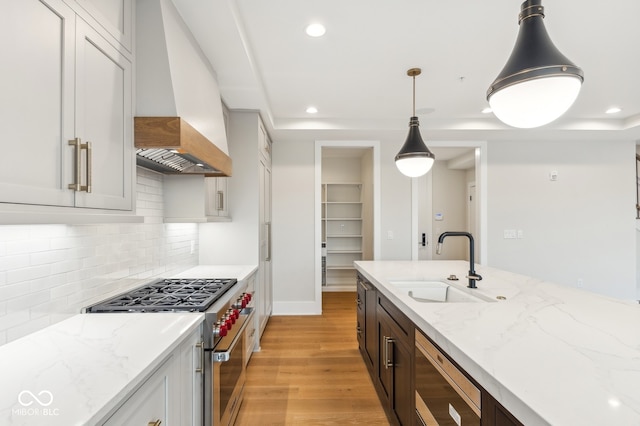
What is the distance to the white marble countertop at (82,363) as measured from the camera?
29.7 inches

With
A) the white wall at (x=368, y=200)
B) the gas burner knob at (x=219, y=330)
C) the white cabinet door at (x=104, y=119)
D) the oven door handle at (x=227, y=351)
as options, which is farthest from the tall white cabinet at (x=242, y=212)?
the white wall at (x=368, y=200)

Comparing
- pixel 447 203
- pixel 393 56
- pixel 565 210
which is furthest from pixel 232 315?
pixel 447 203

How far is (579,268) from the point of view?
4438mm

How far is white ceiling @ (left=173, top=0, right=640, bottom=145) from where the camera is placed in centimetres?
193

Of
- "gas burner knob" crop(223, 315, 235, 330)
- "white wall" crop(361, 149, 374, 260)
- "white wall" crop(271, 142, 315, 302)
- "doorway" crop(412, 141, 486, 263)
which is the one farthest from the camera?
"doorway" crop(412, 141, 486, 263)

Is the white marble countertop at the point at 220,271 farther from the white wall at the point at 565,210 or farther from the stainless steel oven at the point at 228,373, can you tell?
the white wall at the point at 565,210

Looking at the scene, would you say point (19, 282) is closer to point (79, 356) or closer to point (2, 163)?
point (79, 356)

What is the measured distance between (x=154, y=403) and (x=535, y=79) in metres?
1.88

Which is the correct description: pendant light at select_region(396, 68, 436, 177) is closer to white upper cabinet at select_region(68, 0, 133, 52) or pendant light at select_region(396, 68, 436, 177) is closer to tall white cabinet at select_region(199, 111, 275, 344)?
tall white cabinet at select_region(199, 111, 275, 344)

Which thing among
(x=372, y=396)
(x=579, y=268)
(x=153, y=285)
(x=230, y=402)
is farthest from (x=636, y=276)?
(x=153, y=285)

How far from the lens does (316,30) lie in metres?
2.13

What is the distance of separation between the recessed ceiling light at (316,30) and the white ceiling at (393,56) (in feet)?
0.16

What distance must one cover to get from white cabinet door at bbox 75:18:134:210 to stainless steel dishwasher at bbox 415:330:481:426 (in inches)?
58.0

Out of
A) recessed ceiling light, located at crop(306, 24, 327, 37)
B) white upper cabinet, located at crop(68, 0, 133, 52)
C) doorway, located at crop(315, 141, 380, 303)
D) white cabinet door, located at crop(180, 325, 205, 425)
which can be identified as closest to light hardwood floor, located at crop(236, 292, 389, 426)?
white cabinet door, located at crop(180, 325, 205, 425)
